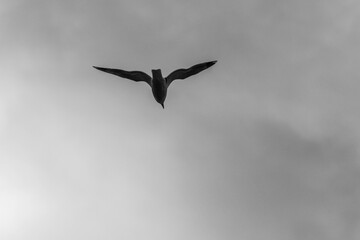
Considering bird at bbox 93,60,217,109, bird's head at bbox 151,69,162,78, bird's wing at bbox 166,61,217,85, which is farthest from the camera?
bird's wing at bbox 166,61,217,85

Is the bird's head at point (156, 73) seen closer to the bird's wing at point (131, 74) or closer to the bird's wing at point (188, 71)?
the bird's wing at point (188, 71)

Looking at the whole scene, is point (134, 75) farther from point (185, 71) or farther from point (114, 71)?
point (185, 71)

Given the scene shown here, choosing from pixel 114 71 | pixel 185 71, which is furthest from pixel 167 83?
pixel 114 71

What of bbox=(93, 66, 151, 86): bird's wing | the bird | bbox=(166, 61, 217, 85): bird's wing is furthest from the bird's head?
bbox=(93, 66, 151, 86): bird's wing

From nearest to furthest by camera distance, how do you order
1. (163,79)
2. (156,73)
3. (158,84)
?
1. (156,73)
2. (158,84)
3. (163,79)

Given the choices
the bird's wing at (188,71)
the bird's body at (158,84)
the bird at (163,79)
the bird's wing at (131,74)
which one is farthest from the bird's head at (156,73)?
the bird's wing at (131,74)

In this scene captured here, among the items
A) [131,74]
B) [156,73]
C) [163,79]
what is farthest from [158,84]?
[131,74]

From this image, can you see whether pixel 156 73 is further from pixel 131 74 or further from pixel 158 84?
pixel 131 74

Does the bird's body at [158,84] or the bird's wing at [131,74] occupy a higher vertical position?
the bird's wing at [131,74]

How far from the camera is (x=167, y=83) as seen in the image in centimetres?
4772

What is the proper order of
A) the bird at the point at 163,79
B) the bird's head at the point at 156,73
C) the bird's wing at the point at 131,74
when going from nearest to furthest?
the bird's head at the point at 156,73, the bird at the point at 163,79, the bird's wing at the point at 131,74

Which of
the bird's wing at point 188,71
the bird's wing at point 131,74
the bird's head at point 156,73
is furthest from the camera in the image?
the bird's wing at point 188,71

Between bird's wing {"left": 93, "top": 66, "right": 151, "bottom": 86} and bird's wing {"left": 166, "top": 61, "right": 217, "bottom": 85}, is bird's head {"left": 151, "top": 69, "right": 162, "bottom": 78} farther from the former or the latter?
bird's wing {"left": 93, "top": 66, "right": 151, "bottom": 86}

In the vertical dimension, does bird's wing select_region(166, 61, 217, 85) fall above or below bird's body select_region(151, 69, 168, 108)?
above
